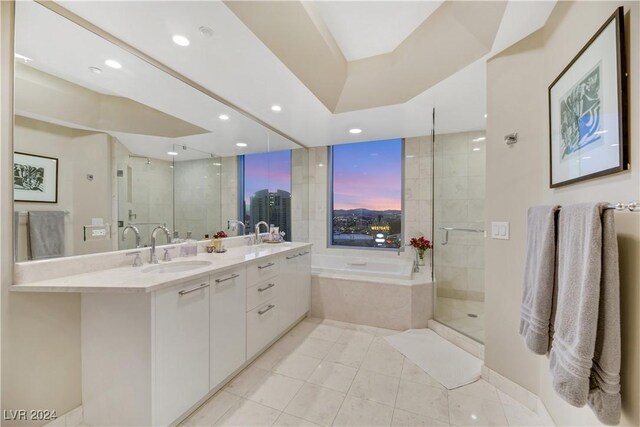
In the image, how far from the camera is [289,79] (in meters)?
2.08

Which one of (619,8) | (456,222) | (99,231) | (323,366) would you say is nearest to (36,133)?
(99,231)

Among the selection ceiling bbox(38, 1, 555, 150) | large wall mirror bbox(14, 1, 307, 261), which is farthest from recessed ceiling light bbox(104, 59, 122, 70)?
ceiling bbox(38, 1, 555, 150)

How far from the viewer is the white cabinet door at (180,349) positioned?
137 centimetres

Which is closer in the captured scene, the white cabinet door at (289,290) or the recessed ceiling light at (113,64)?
the recessed ceiling light at (113,64)

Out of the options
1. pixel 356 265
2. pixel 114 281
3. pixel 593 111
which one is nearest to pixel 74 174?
pixel 114 281

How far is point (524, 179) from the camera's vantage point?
168 cm

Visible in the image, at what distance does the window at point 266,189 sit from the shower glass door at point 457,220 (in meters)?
2.13

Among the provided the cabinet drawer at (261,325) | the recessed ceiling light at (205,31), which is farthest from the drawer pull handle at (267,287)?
the recessed ceiling light at (205,31)

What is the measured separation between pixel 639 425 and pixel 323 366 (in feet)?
5.76

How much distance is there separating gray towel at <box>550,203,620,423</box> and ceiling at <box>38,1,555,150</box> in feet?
4.52

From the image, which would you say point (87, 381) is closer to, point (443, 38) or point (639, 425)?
point (639, 425)

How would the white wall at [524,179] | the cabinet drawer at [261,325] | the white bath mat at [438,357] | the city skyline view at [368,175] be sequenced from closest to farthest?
the white wall at [524,179]
the white bath mat at [438,357]
the cabinet drawer at [261,325]
the city skyline view at [368,175]

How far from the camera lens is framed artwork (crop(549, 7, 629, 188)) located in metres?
0.94

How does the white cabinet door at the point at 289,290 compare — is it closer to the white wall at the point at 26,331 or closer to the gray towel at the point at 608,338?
the white wall at the point at 26,331
